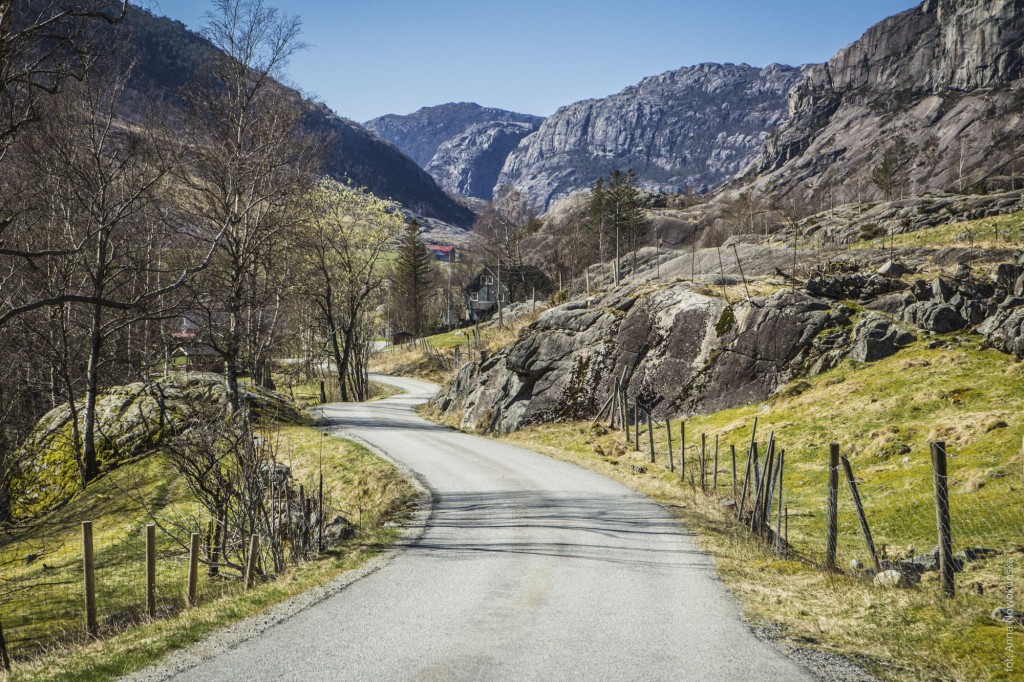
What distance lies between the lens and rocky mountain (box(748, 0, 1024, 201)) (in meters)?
120

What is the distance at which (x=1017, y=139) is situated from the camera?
10806 cm

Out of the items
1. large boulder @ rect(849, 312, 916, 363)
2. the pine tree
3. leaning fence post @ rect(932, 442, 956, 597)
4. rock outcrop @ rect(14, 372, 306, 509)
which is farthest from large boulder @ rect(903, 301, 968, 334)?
the pine tree

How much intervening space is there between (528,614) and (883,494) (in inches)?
414

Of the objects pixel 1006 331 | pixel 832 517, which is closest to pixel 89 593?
pixel 832 517

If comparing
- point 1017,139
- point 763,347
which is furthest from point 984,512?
point 1017,139

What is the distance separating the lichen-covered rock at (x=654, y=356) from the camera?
25047 millimetres

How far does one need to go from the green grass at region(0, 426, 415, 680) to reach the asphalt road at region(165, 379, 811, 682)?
105cm

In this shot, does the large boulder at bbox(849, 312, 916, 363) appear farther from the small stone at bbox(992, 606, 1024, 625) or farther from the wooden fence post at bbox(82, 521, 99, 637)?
the wooden fence post at bbox(82, 521, 99, 637)

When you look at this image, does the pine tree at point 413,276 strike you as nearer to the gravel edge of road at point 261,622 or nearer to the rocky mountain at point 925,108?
the gravel edge of road at point 261,622

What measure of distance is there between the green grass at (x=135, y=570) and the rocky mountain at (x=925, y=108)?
106m

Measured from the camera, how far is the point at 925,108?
503ft

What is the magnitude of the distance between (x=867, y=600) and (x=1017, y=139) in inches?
5525


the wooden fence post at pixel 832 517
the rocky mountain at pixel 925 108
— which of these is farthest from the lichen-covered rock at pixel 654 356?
the rocky mountain at pixel 925 108

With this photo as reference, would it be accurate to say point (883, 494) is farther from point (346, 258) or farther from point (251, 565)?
point (346, 258)
